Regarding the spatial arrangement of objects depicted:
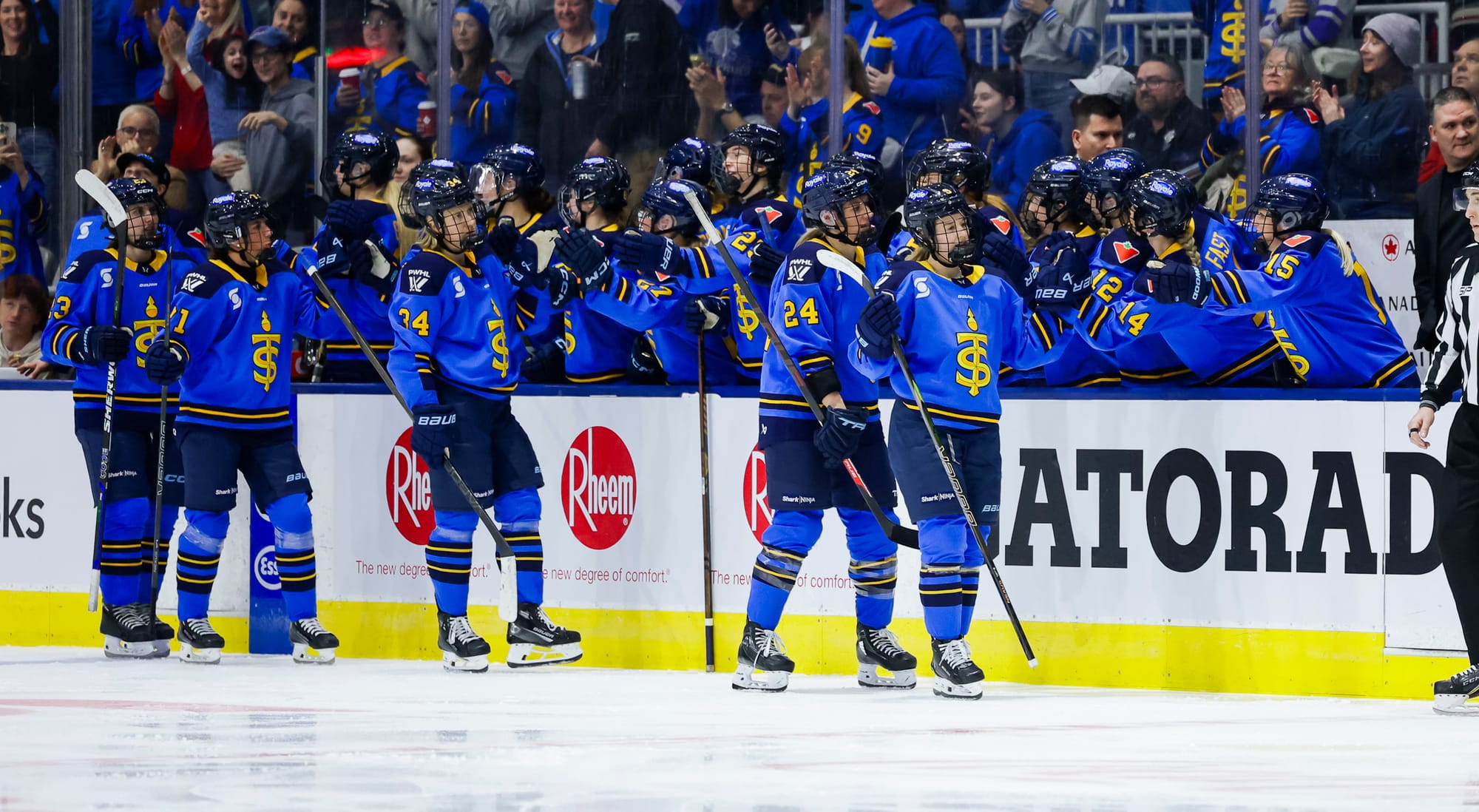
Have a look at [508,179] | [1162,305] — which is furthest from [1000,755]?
[508,179]

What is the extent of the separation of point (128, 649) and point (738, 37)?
12.5 ft

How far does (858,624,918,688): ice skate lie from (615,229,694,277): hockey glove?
1445mm

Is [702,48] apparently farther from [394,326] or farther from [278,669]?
[278,669]

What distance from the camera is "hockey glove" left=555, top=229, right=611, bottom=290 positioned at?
750 centimetres

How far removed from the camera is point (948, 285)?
265 inches

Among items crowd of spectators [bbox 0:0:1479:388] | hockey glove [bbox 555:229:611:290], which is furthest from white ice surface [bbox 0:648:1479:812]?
crowd of spectators [bbox 0:0:1479:388]

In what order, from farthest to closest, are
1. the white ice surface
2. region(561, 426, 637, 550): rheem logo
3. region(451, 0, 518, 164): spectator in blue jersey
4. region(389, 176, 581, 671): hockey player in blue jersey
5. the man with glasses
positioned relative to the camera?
region(451, 0, 518, 164): spectator in blue jersey, the man with glasses, region(561, 426, 637, 550): rheem logo, region(389, 176, 581, 671): hockey player in blue jersey, the white ice surface

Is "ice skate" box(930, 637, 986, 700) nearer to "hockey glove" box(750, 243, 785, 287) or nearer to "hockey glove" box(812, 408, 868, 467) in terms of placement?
"hockey glove" box(812, 408, 868, 467)

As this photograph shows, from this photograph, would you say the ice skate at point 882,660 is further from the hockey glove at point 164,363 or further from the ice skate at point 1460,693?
the hockey glove at point 164,363

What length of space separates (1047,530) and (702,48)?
3.58 m

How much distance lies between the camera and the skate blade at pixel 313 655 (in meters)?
7.78

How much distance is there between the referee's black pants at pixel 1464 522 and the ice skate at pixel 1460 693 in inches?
2.3

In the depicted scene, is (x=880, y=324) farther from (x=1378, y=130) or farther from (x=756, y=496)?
(x=1378, y=130)

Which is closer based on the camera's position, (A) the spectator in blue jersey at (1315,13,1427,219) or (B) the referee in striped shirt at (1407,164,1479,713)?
(B) the referee in striped shirt at (1407,164,1479,713)
